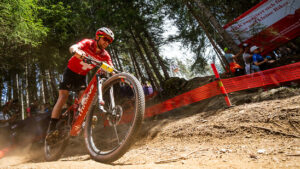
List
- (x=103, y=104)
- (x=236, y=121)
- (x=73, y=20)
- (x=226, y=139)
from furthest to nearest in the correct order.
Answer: (x=73, y=20)
(x=236, y=121)
(x=226, y=139)
(x=103, y=104)

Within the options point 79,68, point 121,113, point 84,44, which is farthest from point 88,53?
point 121,113

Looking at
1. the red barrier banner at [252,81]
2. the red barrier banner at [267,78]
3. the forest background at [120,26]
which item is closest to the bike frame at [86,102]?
the red barrier banner at [252,81]

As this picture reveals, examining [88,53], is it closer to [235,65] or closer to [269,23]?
[235,65]

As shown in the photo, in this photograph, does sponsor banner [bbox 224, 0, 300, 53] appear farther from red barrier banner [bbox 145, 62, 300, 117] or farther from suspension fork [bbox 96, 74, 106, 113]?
suspension fork [bbox 96, 74, 106, 113]

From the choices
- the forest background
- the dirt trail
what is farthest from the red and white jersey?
the forest background

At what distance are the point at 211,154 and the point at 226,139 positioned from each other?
0.76 m

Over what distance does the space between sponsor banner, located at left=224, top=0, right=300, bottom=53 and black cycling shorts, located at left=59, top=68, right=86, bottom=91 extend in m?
7.04

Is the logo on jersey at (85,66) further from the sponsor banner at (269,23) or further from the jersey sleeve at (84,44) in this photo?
the sponsor banner at (269,23)

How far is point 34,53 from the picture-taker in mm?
10914

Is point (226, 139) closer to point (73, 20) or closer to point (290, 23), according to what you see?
point (290, 23)

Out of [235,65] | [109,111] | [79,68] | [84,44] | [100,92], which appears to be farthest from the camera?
[235,65]

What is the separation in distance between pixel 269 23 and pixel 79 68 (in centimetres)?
892

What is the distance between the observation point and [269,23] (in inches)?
306

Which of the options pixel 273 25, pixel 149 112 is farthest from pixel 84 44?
pixel 273 25
